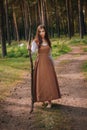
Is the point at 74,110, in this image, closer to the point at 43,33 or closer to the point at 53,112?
the point at 53,112

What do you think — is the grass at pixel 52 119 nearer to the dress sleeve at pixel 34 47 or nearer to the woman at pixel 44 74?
the woman at pixel 44 74

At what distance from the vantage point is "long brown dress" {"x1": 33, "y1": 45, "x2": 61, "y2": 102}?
382 inches

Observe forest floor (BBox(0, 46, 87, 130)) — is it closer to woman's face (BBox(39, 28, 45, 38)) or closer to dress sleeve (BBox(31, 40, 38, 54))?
dress sleeve (BBox(31, 40, 38, 54))

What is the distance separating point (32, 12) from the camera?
70062 millimetres

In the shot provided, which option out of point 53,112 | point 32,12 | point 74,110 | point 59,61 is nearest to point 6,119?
point 53,112

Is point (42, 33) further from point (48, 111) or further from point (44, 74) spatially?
point (48, 111)

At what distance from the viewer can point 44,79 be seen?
974cm

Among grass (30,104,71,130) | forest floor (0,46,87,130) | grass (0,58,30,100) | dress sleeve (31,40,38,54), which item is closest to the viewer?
grass (30,104,71,130)

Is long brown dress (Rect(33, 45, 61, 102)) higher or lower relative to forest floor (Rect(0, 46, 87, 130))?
higher

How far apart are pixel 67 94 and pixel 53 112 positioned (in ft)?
8.52

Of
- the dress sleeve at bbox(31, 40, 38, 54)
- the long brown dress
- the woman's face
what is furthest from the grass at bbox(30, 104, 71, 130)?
the woman's face

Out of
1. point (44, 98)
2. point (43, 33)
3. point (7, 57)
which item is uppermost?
point (43, 33)

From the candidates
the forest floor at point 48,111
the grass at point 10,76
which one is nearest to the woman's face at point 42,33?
the forest floor at point 48,111

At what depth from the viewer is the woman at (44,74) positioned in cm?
969
